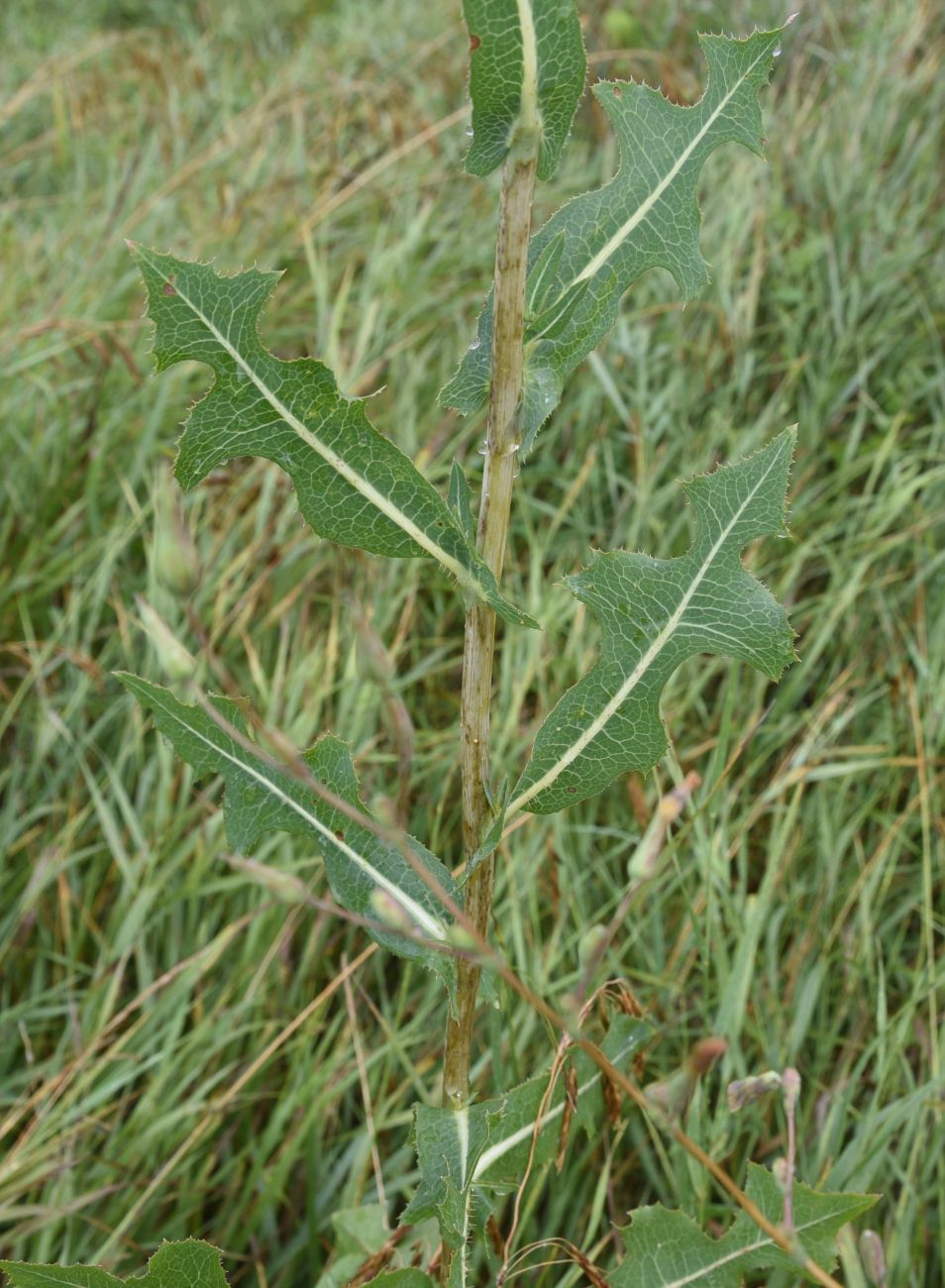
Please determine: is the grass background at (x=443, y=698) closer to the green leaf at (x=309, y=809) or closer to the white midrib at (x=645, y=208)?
the green leaf at (x=309, y=809)

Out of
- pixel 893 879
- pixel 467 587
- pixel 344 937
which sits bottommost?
pixel 893 879

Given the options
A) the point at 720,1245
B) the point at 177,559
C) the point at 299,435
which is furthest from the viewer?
the point at 720,1245

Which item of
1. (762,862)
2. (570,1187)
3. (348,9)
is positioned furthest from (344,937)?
(348,9)

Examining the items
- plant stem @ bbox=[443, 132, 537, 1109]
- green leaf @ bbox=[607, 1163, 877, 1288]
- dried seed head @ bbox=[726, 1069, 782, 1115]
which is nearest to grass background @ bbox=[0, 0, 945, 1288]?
plant stem @ bbox=[443, 132, 537, 1109]

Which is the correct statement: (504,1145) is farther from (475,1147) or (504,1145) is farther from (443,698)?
(443,698)

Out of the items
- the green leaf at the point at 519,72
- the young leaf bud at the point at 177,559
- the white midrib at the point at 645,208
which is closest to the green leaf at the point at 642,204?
the white midrib at the point at 645,208

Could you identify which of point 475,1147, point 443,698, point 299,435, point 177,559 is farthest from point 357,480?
point 443,698

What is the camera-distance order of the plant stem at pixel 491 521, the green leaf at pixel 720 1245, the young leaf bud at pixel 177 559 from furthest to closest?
the green leaf at pixel 720 1245
the plant stem at pixel 491 521
the young leaf bud at pixel 177 559

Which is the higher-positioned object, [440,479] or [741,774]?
[440,479]

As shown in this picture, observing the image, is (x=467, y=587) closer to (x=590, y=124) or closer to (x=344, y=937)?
(x=344, y=937)
